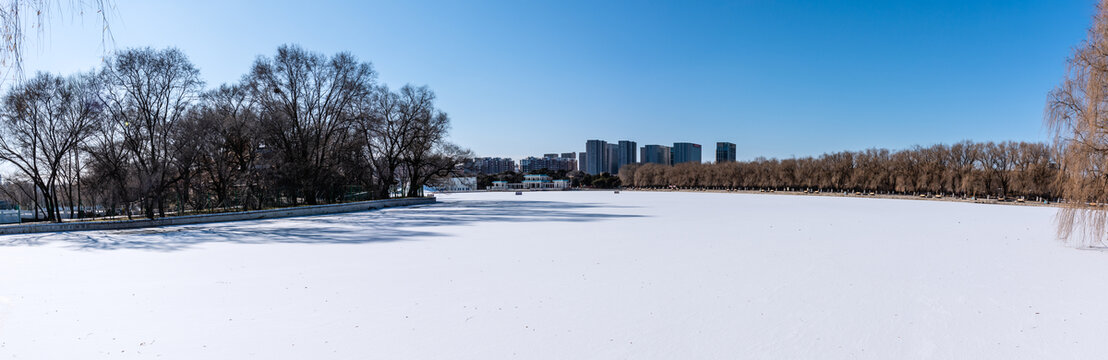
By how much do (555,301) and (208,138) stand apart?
87.8 ft

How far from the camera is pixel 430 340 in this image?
5137 millimetres

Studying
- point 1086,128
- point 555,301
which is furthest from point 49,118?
point 1086,128

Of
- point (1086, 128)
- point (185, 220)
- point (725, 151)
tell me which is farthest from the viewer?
point (725, 151)

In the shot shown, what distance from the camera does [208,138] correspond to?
1026 inches

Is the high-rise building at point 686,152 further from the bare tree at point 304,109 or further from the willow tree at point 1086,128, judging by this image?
the willow tree at point 1086,128

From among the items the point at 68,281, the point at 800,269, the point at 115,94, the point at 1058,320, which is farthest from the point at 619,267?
the point at 115,94

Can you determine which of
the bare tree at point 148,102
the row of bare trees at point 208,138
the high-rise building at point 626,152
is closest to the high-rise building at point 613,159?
the high-rise building at point 626,152

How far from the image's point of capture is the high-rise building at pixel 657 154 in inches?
6722

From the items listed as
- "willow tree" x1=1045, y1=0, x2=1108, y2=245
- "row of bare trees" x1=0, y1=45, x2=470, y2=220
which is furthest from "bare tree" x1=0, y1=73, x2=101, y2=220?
"willow tree" x1=1045, y1=0, x2=1108, y2=245

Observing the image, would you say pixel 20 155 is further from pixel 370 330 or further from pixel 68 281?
pixel 370 330

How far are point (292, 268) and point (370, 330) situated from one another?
4978mm

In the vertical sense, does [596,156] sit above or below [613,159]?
above

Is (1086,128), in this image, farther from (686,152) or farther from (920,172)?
(686,152)

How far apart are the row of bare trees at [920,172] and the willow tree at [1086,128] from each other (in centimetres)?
3175
